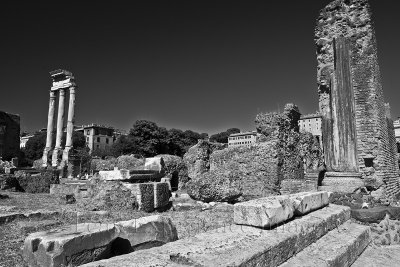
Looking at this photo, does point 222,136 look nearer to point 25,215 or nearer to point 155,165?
point 155,165

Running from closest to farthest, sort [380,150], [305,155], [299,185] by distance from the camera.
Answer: [299,185] → [380,150] → [305,155]

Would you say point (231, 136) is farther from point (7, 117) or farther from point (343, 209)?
point (343, 209)

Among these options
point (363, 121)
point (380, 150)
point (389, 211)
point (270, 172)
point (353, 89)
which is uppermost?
point (353, 89)

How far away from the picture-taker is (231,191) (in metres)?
8.51

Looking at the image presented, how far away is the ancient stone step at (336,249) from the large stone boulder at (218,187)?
14.2 ft

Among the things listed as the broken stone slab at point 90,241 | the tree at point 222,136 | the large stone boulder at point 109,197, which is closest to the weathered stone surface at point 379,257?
the broken stone slab at point 90,241

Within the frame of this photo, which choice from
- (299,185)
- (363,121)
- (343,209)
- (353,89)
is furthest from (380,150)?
(343,209)

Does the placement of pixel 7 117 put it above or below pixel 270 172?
above

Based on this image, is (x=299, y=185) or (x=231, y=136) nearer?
(x=299, y=185)

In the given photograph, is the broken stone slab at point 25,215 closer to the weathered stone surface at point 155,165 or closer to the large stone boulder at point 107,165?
the weathered stone surface at point 155,165

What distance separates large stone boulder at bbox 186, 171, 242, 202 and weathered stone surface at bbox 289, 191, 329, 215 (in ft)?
13.2

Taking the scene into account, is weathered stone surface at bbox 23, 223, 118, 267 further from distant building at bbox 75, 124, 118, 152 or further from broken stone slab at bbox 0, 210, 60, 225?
distant building at bbox 75, 124, 118, 152

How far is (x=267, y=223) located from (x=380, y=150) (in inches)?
390

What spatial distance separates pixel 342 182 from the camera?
33.0 ft
